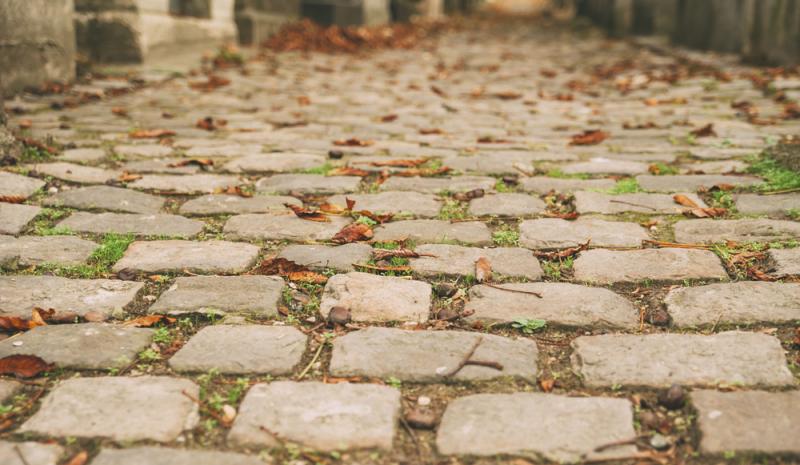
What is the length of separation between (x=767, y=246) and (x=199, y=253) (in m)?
1.66

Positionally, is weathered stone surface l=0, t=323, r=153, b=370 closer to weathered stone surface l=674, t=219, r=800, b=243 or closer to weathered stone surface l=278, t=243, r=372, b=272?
weathered stone surface l=278, t=243, r=372, b=272

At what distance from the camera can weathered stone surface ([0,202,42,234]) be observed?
2443mm

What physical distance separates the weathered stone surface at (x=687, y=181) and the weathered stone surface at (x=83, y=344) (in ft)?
6.68

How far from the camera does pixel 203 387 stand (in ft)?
5.08

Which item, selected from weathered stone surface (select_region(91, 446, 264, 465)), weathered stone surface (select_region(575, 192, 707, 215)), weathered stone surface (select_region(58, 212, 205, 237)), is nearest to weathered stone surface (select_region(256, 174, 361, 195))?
weathered stone surface (select_region(58, 212, 205, 237))

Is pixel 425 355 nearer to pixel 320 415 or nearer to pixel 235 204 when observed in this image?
pixel 320 415

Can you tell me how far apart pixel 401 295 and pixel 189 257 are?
676 mm

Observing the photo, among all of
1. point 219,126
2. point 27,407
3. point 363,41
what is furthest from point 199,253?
point 363,41

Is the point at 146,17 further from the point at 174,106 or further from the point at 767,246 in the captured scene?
the point at 767,246

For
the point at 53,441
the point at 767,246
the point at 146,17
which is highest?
the point at 146,17

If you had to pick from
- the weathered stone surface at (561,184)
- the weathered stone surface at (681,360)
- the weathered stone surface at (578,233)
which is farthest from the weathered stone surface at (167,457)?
the weathered stone surface at (561,184)

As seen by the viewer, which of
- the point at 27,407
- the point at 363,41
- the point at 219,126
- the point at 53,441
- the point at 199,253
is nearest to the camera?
the point at 53,441

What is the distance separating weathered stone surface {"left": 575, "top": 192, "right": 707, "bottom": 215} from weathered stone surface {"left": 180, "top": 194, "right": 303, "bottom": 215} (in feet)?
3.39

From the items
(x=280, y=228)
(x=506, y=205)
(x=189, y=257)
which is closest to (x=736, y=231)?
(x=506, y=205)
